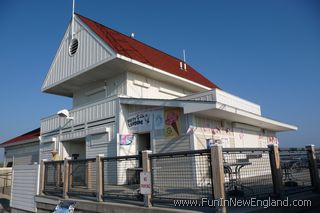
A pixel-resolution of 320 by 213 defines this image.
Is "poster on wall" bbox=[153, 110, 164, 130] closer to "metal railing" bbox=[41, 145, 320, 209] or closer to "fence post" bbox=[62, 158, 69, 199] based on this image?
"metal railing" bbox=[41, 145, 320, 209]

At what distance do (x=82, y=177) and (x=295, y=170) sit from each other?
6576 mm

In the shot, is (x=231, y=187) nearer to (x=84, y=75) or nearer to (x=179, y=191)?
(x=179, y=191)

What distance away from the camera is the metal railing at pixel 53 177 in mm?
9711

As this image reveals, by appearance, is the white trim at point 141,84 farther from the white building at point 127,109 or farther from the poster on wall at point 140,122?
the poster on wall at point 140,122

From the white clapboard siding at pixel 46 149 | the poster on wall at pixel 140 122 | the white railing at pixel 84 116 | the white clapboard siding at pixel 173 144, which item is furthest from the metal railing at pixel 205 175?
the white clapboard siding at pixel 46 149

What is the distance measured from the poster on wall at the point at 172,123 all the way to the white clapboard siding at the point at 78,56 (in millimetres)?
4400

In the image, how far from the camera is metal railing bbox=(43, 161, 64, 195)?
971cm

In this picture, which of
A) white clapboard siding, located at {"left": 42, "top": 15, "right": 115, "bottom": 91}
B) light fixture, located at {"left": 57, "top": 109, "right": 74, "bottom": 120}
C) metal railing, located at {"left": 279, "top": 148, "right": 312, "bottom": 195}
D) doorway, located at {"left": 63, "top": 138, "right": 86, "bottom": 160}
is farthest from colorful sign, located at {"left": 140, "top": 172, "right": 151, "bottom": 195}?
doorway, located at {"left": 63, "top": 138, "right": 86, "bottom": 160}

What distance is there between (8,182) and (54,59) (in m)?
8.67

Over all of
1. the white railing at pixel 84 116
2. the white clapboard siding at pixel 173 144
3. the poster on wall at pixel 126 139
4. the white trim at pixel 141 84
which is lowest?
the white clapboard siding at pixel 173 144

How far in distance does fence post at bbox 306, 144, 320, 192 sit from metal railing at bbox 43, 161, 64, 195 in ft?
26.7

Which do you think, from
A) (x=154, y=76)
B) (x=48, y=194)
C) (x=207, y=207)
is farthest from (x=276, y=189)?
(x=154, y=76)

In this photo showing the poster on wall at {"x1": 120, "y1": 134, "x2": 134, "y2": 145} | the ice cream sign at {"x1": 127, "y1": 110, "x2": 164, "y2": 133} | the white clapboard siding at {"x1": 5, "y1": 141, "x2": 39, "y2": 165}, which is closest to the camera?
the ice cream sign at {"x1": 127, "y1": 110, "x2": 164, "y2": 133}

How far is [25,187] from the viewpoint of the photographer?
36.9 feet
